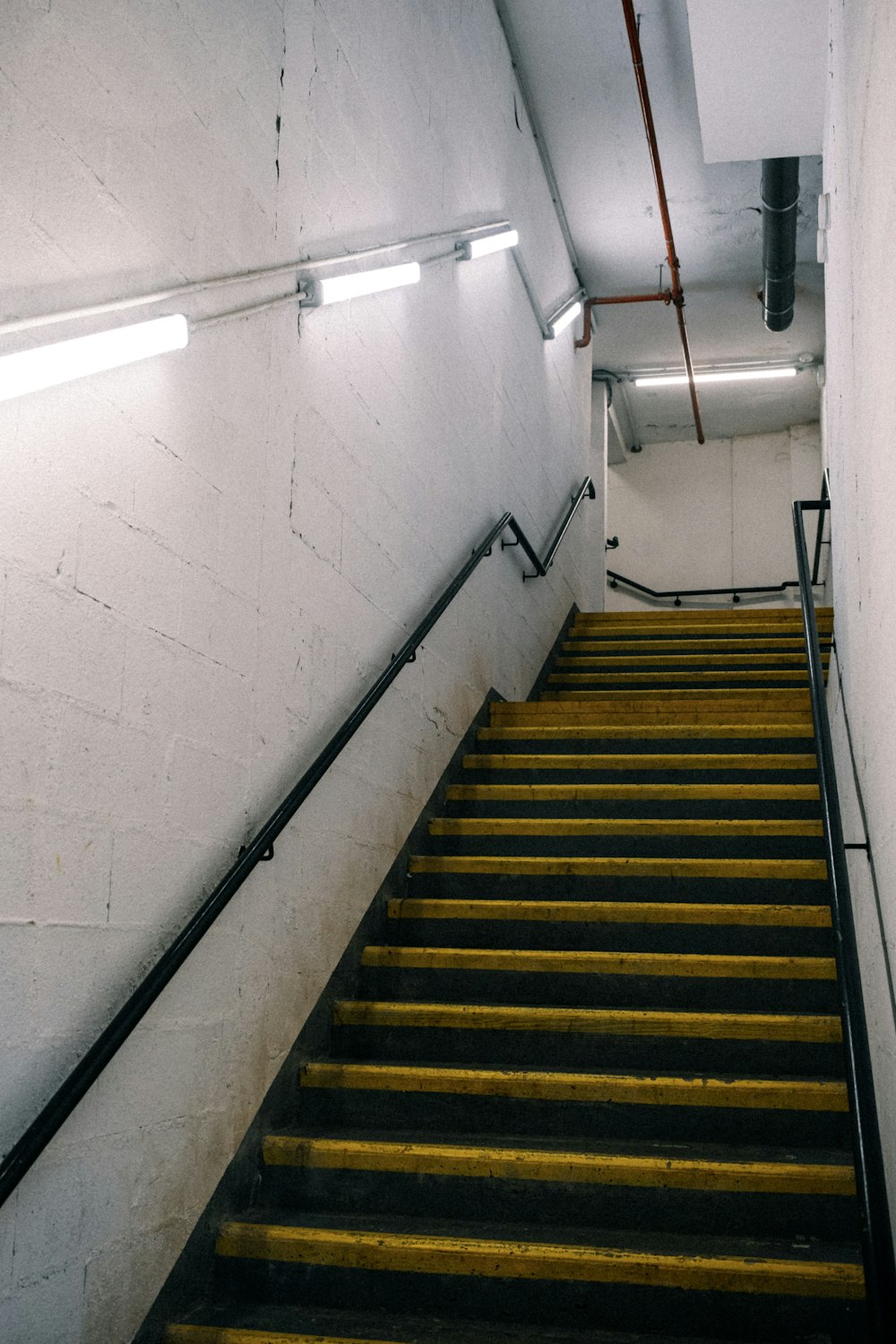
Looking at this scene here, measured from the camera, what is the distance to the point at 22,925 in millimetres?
1894

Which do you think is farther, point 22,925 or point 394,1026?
point 394,1026

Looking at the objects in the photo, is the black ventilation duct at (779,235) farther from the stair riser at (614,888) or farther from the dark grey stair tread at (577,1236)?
the dark grey stair tread at (577,1236)

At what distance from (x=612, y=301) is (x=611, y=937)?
678 centimetres

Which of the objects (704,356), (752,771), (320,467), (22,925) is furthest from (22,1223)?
(704,356)

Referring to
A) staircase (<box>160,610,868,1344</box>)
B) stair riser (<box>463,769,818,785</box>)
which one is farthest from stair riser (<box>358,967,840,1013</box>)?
stair riser (<box>463,769,818,785</box>)

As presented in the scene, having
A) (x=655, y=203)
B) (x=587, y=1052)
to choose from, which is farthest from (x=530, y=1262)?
(x=655, y=203)

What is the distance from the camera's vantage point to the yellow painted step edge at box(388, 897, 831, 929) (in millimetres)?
3334

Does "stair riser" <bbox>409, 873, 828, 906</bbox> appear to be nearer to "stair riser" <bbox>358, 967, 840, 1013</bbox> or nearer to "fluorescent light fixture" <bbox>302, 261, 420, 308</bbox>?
"stair riser" <bbox>358, 967, 840, 1013</bbox>

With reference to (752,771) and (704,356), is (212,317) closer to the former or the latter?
(752,771)

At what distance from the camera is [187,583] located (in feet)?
8.25

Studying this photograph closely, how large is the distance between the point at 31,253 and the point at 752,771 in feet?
10.5

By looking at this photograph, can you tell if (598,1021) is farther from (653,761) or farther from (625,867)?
(653,761)

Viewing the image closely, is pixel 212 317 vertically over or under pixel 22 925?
Result: over

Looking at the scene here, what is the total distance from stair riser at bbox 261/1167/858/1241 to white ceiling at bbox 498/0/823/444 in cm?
396
